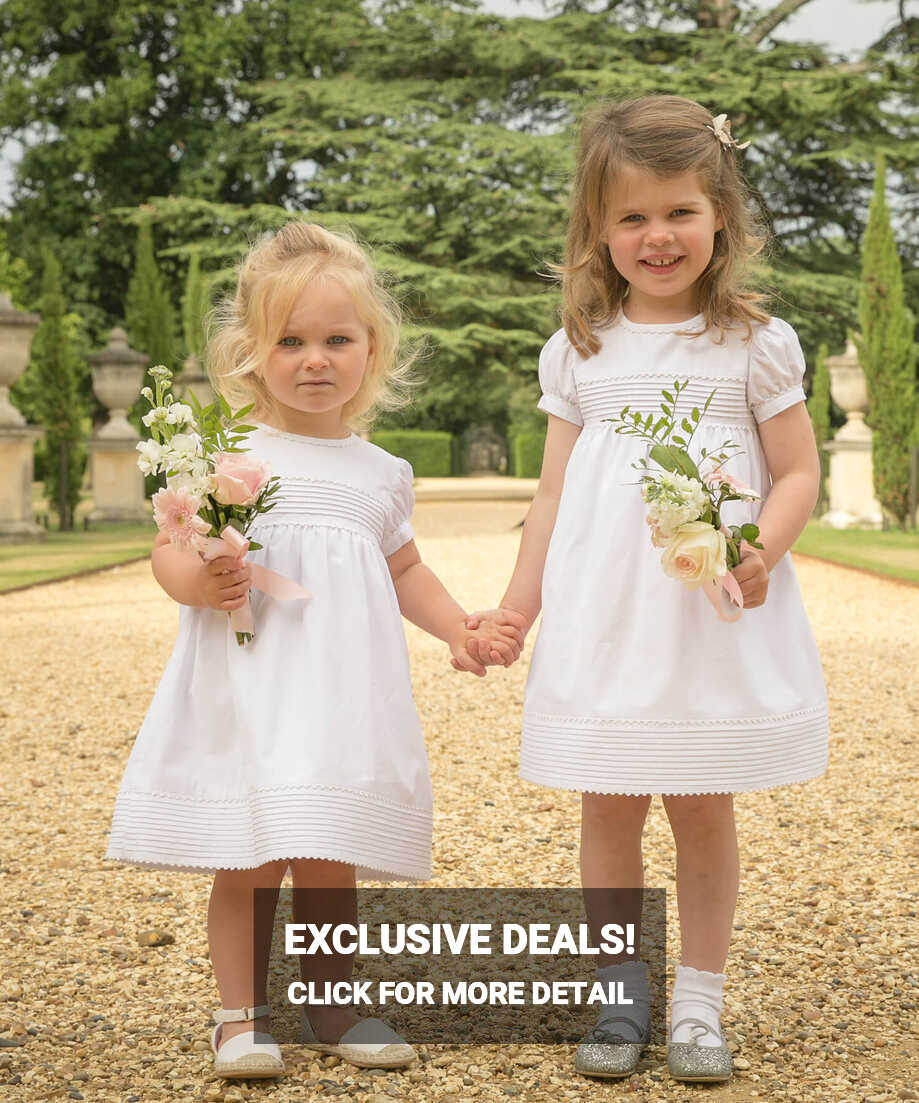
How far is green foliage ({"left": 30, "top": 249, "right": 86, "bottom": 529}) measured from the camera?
51.2 ft

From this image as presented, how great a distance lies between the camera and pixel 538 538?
95.0 inches

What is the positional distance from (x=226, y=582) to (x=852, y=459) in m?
15.6

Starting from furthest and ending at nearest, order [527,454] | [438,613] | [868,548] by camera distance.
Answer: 1. [527,454]
2. [868,548]
3. [438,613]

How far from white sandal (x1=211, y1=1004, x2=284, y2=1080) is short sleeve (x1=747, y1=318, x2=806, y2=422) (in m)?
1.28

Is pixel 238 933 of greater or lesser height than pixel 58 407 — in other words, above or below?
below

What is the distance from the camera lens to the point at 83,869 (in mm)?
3408

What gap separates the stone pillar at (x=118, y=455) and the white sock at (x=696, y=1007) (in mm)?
15615

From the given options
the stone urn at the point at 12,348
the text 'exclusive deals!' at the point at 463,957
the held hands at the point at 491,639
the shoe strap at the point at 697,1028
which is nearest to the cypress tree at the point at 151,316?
the stone urn at the point at 12,348

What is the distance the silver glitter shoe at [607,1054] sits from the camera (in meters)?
2.16

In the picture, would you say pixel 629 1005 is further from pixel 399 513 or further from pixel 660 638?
pixel 399 513

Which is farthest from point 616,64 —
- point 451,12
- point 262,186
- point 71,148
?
point 71,148

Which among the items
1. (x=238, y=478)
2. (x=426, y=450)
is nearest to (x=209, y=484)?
(x=238, y=478)

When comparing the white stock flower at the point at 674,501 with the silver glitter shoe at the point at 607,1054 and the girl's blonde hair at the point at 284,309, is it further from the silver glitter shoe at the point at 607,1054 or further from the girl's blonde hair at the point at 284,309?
the silver glitter shoe at the point at 607,1054

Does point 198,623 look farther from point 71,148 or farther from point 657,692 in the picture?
point 71,148
